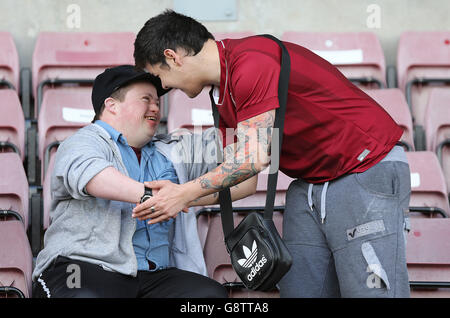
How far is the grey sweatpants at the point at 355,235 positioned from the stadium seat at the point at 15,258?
98cm

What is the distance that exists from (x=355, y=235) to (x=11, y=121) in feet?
6.05

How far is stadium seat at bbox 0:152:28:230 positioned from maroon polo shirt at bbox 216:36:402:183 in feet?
3.82

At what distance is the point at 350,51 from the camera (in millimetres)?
3664

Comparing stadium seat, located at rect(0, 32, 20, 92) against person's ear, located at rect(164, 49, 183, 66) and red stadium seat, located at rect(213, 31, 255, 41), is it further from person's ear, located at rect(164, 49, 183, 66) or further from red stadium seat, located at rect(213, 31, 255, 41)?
person's ear, located at rect(164, 49, 183, 66)

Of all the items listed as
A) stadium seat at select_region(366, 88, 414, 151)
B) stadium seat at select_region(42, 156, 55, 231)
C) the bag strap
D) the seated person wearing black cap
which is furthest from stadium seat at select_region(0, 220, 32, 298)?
stadium seat at select_region(366, 88, 414, 151)

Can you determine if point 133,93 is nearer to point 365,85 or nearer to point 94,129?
point 94,129

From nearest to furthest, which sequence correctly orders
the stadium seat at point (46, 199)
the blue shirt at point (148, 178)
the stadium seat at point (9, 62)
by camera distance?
the blue shirt at point (148, 178), the stadium seat at point (46, 199), the stadium seat at point (9, 62)

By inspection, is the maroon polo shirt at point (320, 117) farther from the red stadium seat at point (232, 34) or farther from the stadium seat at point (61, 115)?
the red stadium seat at point (232, 34)

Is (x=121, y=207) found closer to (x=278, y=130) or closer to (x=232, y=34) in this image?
(x=278, y=130)

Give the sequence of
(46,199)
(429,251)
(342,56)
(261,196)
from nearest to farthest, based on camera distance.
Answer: (429,251) → (46,199) → (261,196) → (342,56)

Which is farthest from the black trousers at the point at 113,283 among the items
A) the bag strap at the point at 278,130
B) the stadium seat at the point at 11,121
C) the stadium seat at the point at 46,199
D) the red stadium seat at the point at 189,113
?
the stadium seat at the point at 11,121

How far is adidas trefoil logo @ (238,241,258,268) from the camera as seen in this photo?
1906 mm

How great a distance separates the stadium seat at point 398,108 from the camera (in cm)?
321

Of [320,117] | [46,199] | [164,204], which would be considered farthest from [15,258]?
[320,117]
